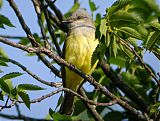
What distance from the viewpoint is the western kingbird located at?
4717 mm

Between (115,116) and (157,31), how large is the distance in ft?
7.66

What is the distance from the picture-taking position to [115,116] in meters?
5.05

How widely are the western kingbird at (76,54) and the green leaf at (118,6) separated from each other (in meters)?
1.56

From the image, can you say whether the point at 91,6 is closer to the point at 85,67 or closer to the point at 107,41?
the point at 85,67

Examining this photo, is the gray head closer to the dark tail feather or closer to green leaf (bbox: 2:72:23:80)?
the dark tail feather

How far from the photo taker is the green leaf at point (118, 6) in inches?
115

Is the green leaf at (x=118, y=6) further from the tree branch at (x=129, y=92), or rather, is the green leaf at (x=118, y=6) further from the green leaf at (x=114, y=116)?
the green leaf at (x=114, y=116)

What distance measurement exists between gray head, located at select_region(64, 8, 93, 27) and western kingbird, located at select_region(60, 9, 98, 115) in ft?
0.91

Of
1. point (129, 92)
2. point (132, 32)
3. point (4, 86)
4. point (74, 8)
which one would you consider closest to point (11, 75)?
point (4, 86)

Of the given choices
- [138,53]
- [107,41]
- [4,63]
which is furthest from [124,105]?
[4,63]

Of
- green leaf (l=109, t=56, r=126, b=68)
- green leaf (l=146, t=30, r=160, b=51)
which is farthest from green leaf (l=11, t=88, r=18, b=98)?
green leaf (l=109, t=56, r=126, b=68)

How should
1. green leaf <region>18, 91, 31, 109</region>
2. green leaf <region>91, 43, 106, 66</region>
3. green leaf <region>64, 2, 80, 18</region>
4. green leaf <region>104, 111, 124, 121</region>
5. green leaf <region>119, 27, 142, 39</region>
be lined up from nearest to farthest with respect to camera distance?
green leaf <region>119, 27, 142, 39</region> < green leaf <region>91, 43, 106, 66</region> < green leaf <region>18, 91, 31, 109</region> < green leaf <region>104, 111, 124, 121</region> < green leaf <region>64, 2, 80, 18</region>

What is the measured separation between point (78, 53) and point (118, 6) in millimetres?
1824

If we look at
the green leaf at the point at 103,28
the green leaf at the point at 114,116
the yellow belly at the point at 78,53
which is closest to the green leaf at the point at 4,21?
the green leaf at the point at 103,28
